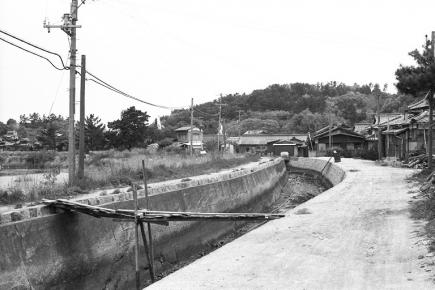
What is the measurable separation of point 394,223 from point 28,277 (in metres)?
7.96

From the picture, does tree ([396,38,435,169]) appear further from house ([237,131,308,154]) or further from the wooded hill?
the wooded hill

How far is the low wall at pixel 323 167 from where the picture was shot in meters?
31.6

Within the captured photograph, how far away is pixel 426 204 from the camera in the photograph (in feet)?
40.9

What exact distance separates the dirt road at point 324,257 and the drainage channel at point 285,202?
8.43ft

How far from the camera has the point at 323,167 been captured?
138 feet

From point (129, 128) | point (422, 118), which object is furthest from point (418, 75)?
point (129, 128)

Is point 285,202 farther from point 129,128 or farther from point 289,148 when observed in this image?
point 289,148

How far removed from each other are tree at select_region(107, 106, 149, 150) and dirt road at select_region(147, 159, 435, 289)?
47.2 meters

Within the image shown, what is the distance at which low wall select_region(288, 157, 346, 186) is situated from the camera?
3159 centimetres

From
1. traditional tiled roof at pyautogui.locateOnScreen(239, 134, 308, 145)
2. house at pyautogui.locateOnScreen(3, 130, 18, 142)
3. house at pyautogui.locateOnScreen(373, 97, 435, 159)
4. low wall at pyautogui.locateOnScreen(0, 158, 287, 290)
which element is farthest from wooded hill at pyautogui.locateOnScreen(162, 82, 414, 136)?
low wall at pyautogui.locateOnScreen(0, 158, 287, 290)

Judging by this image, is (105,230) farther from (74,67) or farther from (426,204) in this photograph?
(74,67)

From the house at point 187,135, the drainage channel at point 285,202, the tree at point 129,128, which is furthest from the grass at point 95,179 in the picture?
the house at point 187,135

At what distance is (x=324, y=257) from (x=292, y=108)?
114 meters

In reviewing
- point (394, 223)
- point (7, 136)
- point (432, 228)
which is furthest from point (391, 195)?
point (7, 136)
